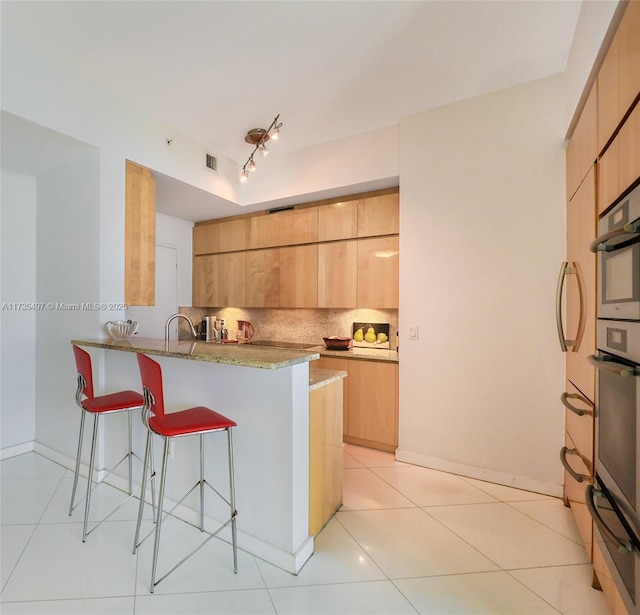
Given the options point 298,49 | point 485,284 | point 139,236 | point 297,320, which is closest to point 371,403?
point 485,284

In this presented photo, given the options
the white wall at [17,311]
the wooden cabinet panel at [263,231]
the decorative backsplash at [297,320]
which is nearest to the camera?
the white wall at [17,311]

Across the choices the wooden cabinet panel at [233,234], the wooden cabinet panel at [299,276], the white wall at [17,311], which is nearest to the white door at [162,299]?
the wooden cabinet panel at [233,234]

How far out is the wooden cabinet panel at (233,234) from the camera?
4.07 m

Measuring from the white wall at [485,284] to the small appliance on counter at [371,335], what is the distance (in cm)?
68

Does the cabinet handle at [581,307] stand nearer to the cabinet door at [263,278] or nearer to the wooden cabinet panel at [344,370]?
the wooden cabinet panel at [344,370]

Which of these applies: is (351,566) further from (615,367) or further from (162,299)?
(162,299)

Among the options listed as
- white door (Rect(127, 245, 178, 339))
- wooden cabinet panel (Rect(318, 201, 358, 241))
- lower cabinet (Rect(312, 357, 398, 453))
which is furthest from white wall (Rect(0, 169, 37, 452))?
lower cabinet (Rect(312, 357, 398, 453))

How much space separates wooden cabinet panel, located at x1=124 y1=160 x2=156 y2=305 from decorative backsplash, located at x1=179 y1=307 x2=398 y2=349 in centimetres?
178

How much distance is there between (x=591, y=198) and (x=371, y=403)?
2205mm

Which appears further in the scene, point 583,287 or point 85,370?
point 85,370

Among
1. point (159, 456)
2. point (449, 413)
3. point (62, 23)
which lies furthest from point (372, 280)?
point (62, 23)

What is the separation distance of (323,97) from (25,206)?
9.27 ft

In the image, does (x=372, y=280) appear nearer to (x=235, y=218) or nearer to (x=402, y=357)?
(x=402, y=357)

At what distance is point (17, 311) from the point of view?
9.32ft
